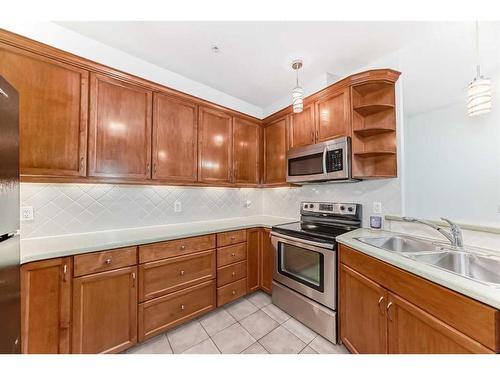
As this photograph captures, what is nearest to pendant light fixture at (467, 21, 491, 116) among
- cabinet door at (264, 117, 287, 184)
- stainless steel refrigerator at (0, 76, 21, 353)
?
cabinet door at (264, 117, 287, 184)

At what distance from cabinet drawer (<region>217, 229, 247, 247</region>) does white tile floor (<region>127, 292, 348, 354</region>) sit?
72 centimetres

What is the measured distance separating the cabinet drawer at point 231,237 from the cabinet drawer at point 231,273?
257 millimetres

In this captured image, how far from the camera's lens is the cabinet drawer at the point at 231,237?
2017 mm

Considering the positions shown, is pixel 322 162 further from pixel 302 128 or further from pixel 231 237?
pixel 231 237

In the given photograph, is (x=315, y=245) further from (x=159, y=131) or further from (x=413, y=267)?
(x=159, y=131)

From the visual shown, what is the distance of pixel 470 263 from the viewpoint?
1196 mm

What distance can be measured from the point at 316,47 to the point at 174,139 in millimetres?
1599

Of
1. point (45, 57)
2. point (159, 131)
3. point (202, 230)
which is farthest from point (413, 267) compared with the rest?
point (45, 57)

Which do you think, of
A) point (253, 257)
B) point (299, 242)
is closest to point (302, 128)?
point (299, 242)

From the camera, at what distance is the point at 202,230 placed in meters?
1.92

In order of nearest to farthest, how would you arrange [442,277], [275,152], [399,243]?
[442,277]
[399,243]
[275,152]

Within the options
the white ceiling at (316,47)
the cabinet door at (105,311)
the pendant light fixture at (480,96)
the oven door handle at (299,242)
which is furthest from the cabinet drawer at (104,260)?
the pendant light fixture at (480,96)

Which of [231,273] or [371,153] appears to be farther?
[231,273]

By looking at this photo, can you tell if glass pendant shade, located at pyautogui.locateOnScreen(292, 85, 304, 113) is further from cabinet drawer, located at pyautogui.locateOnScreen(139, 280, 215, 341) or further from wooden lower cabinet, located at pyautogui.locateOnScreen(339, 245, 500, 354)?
cabinet drawer, located at pyautogui.locateOnScreen(139, 280, 215, 341)
